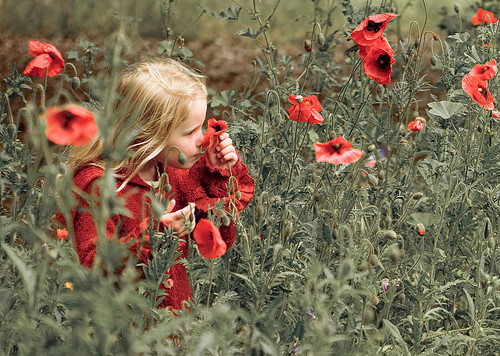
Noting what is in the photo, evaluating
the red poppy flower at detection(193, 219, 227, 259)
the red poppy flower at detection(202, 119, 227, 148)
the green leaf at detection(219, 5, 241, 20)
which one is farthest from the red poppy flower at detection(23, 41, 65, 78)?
the green leaf at detection(219, 5, 241, 20)

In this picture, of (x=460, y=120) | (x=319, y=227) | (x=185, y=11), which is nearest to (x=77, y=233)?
(x=319, y=227)

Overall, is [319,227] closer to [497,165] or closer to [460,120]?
[497,165]

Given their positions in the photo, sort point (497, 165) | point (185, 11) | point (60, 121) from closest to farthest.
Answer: point (60, 121) → point (497, 165) → point (185, 11)

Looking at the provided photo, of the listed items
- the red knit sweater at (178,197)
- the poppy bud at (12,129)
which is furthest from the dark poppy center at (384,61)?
the poppy bud at (12,129)

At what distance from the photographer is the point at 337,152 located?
1.83m

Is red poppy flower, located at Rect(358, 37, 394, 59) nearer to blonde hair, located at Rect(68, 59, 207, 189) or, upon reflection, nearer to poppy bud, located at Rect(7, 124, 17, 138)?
blonde hair, located at Rect(68, 59, 207, 189)

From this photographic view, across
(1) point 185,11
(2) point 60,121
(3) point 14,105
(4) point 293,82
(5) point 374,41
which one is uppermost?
(2) point 60,121

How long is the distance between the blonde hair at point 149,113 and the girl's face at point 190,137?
1 centimetres

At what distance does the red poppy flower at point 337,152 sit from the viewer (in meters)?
1.79

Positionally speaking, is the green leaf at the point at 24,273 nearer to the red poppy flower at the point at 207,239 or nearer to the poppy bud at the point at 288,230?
the red poppy flower at the point at 207,239

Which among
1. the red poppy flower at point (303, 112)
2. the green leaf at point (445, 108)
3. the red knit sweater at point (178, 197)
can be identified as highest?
the red poppy flower at point (303, 112)

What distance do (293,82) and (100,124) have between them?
1.80 metres

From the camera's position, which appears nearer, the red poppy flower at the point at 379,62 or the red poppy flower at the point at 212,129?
the red poppy flower at the point at 212,129

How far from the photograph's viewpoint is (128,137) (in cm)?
103
